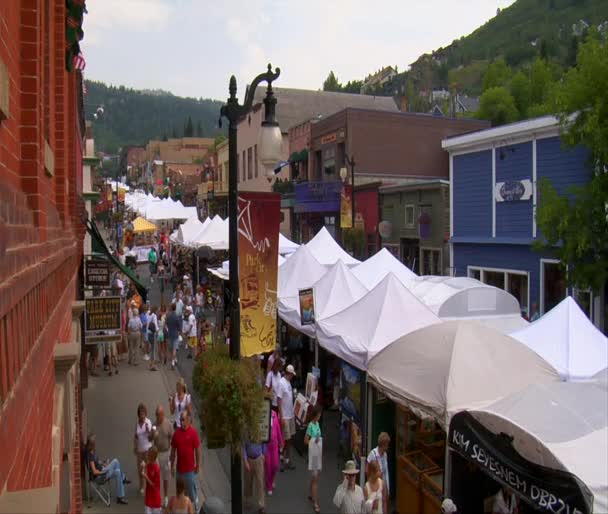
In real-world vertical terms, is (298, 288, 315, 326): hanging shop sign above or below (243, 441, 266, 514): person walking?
above

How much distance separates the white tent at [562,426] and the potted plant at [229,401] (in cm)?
254

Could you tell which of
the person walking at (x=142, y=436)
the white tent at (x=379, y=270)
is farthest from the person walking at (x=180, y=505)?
the white tent at (x=379, y=270)

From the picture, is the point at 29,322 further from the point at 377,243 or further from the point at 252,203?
the point at 377,243

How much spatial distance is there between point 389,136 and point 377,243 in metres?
7.43

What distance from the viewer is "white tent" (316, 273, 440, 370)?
10.1 m

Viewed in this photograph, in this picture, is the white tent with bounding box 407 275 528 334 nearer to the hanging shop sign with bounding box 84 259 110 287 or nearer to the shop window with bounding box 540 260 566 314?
the shop window with bounding box 540 260 566 314

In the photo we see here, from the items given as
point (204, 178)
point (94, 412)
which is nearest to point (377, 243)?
point (94, 412)

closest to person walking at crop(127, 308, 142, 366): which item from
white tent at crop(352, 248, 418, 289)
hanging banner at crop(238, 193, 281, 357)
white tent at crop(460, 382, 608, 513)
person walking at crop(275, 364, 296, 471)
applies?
white tent at crop(352, 248, 418, 289)

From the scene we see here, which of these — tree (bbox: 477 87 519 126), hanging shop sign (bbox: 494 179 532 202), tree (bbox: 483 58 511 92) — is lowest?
hanging shop sign (bbox: 494 179 532 202)

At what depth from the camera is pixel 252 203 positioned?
7.83 meters

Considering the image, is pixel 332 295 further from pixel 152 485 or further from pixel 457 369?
pixel 152 485

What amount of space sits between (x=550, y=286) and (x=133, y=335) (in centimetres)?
1267

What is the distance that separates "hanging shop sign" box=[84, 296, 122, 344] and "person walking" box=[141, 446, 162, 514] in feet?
11.9

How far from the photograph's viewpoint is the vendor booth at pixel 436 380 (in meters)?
7.95
